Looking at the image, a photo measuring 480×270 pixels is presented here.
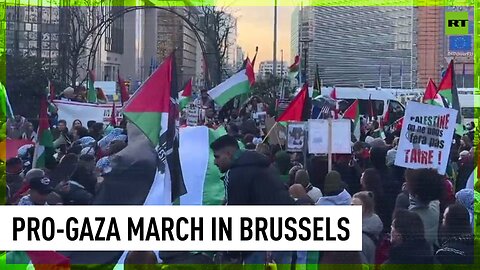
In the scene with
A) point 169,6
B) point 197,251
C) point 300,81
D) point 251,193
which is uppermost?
point 169,6

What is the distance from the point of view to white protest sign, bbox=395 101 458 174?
291 cm

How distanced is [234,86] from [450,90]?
800 mm

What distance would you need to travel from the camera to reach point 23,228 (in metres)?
2.89

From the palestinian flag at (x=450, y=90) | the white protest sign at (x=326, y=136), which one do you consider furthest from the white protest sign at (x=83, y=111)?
the palestinian flag at (x=450, y=90)

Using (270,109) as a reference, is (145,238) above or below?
below

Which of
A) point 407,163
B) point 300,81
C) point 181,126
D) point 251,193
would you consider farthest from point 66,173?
point 407,163

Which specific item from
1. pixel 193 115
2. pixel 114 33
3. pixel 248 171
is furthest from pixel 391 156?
pixel 114 33

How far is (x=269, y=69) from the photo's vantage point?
2885 mm

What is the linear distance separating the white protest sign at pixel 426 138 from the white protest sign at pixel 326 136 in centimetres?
21

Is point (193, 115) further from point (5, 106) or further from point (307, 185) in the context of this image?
point (5, 106)

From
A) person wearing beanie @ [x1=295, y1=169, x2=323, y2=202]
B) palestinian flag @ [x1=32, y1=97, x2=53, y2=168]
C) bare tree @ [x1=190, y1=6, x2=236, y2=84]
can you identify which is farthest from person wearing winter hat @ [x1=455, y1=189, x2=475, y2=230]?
palestinian flag @ [x1=32, y1=97, x2=53, y2=168]

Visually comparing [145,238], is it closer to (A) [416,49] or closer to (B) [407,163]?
(B) [407,163]

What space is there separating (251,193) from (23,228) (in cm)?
88

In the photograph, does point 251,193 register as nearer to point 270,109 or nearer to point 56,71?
point 270,109
